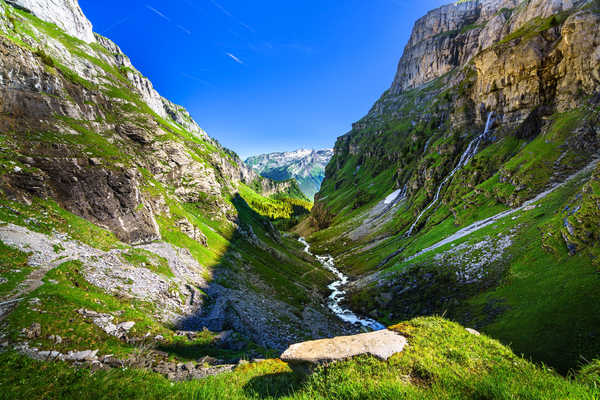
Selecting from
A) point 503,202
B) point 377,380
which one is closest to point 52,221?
point 377,380

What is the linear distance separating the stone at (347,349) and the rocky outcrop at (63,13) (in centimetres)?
14561

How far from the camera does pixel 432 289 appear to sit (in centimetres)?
3847

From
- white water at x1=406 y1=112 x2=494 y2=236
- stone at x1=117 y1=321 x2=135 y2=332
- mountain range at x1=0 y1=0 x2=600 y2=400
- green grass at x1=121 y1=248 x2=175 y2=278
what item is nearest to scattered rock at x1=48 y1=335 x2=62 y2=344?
mountain range at x1=0 y1=0 x2=600 y2=400

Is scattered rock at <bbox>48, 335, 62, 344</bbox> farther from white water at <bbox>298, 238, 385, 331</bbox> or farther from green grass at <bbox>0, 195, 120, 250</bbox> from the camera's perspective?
white water at <bbox>298, 238, 385, 331</bbox>

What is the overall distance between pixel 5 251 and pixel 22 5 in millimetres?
130560

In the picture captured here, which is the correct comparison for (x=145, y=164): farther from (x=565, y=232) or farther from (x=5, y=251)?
(x=565, y=232)

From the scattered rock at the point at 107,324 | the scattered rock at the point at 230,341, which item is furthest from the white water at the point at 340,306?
the scattered rock at the point at 107,324

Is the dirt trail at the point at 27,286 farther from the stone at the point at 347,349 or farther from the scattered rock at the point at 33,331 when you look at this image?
the stone at the point at 347,349

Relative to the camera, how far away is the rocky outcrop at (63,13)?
87.9 m

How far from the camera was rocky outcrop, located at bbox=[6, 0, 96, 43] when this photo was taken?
289 ft

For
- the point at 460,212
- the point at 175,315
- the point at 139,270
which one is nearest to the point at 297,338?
the point at 175,315

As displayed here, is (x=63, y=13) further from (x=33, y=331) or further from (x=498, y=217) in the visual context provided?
(x=498, y=217)

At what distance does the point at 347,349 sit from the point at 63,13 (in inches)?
6694

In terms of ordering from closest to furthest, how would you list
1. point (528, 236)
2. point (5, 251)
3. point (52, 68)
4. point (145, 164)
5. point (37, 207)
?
1. point (5, 251)
2. point (37, 207)
3. point (528, 236)
4. point (52, 68)
5. point (145, 164)
